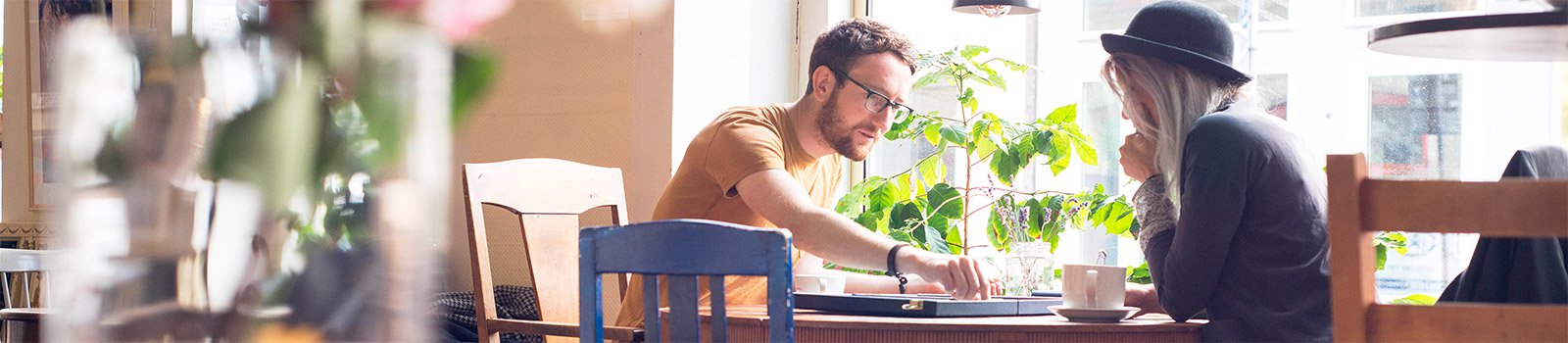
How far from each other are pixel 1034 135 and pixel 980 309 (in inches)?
45.7

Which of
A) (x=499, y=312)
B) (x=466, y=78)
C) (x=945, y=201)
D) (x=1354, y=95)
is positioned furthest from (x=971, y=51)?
(x=466, y=78)

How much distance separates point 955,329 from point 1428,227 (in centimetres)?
57

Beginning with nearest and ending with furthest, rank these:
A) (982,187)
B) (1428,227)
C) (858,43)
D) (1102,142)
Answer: (1428,227), (858,43), (982,187), (1102,142)

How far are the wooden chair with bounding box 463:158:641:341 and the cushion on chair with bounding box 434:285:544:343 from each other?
474 millimetres

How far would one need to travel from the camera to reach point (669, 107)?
323cm

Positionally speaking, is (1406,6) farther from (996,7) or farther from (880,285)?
(880,285)

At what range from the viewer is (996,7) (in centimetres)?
286

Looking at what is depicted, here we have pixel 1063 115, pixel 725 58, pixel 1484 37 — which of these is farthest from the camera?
pixel 725 58

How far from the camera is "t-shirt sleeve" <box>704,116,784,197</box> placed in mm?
2354

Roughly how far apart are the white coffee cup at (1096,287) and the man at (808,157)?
1.18 ft

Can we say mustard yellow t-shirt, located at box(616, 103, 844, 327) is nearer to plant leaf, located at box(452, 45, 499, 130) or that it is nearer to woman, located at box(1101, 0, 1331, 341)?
woman, located at box(1101, 0, 1331, 341)

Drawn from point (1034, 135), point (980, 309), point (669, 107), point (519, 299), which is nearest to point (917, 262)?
point (980, 309)

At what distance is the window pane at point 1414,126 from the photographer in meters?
2.83

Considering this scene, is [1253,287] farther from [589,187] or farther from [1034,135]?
[589,187]
